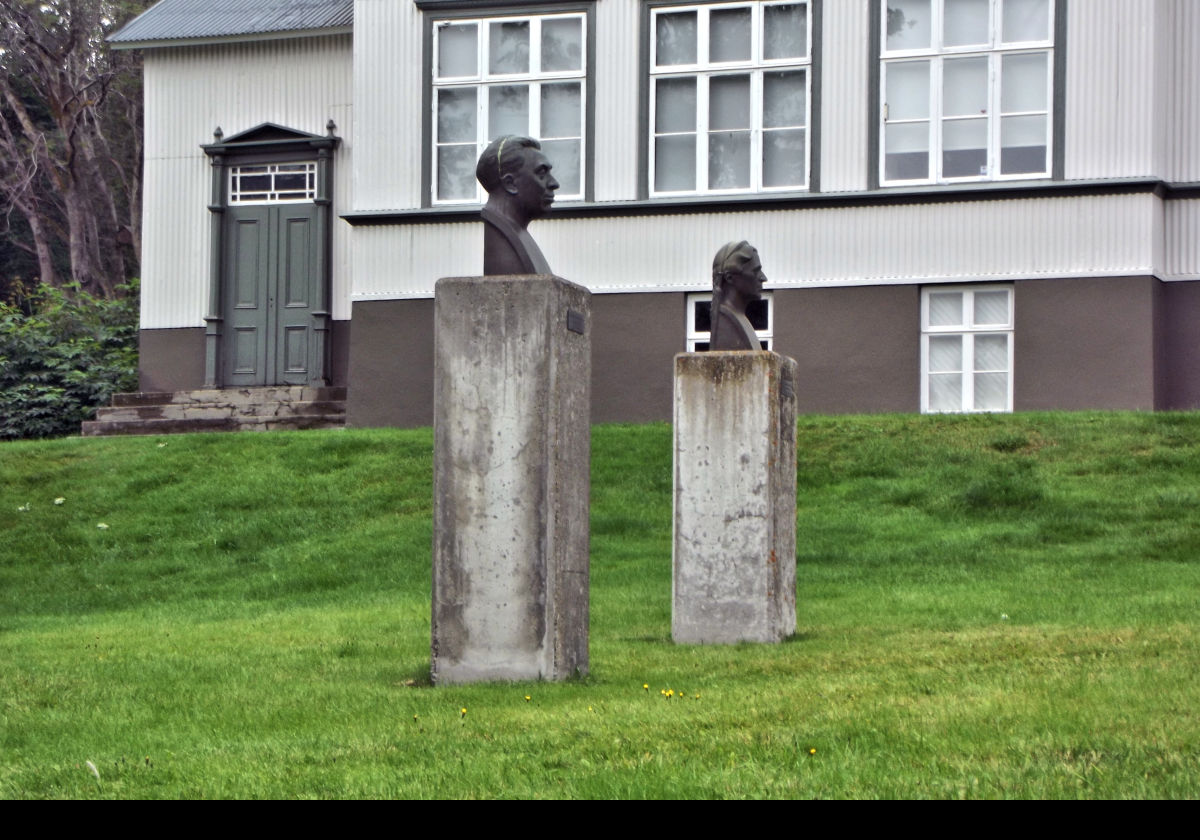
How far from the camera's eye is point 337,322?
2461cm

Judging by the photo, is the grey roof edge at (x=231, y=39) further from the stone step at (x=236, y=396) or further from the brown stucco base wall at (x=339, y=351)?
the stone step at (x=236, y=396)

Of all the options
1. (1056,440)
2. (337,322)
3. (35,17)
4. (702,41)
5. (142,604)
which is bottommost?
(142,604)

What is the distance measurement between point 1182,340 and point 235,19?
1365 cm

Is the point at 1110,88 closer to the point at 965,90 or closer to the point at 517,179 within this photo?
the point at 965,90

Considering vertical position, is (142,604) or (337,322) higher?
(337,322)

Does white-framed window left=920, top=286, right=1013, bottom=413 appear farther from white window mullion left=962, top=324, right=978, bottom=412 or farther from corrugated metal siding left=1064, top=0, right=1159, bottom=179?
corrugated metal siding left=1064, top=0, right=1159, bottom=179

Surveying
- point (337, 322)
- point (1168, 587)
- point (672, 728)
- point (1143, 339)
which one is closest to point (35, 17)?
point (337, 322)

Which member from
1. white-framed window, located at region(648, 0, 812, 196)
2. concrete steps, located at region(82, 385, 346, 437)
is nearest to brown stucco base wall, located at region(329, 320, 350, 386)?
concrete steps, located at region(82, 385, 346, 437)

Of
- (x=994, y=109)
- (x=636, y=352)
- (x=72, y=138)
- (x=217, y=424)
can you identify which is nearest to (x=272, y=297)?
(x=217, y=424)

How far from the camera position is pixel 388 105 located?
75.9 feet

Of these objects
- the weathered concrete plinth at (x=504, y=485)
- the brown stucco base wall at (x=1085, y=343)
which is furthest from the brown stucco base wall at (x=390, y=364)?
the weathered concrete plinth at (x=504, y=485)
